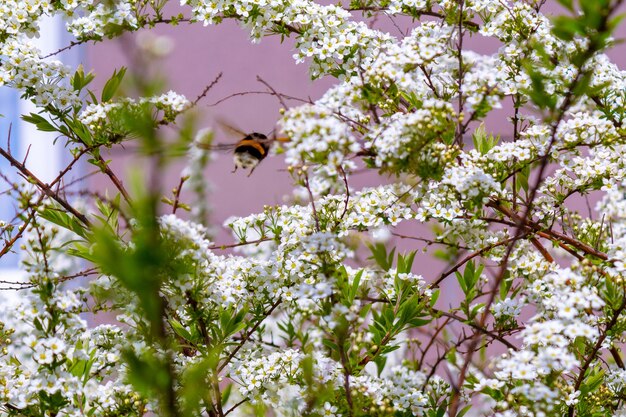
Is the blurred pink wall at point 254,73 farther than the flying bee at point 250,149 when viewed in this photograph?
Yes

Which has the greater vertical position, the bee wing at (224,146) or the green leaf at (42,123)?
the green leaf at (42,123)

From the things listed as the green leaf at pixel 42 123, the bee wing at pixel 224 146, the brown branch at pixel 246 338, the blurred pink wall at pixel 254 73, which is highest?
the blurred pink wall at pixel 254 73

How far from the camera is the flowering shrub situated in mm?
1030

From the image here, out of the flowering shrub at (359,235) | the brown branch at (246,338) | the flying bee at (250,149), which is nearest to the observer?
the flowering shrub at (359,235)

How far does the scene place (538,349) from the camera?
110 cm

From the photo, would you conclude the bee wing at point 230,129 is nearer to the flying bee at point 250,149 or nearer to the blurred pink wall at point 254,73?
the flying bee at point 250,149

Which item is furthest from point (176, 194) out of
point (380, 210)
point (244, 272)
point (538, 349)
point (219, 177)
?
point (219, 177)

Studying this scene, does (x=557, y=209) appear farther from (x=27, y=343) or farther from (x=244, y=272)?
(x=27, y=343)

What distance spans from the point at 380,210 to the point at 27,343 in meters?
0.68

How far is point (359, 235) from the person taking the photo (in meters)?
1.42

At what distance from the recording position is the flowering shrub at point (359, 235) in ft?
3.38

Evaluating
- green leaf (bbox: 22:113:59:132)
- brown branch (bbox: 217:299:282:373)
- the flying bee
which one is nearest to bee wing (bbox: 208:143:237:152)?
the flying bee

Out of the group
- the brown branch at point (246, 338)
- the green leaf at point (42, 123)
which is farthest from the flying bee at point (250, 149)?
the green leaf at point (42, 123)

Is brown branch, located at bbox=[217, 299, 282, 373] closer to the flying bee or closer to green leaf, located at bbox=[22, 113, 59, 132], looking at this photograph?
the flying bee
